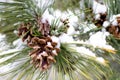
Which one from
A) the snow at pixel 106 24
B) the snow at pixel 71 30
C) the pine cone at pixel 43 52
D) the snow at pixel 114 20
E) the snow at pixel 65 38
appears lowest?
the pine cone at pixel 43 52

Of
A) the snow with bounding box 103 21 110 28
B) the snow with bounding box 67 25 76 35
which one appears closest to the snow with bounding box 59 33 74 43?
the snow with bounding box 67 25 76 35

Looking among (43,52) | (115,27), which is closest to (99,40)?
(115,27)

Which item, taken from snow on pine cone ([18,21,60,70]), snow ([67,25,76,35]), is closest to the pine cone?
snow on pine cone ([18,21,60,70])

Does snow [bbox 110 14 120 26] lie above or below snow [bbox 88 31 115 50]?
above

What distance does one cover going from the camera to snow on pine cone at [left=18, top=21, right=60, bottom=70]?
0.67m

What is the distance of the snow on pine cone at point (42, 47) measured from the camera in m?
0.67

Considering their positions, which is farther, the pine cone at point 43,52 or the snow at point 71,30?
the snow at point 71,30

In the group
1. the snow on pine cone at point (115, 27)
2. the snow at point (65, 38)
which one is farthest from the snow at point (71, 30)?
the snow on pine cone at point (115, 27)

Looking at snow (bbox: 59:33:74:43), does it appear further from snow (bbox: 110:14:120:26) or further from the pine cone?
snow (bbox: 110:14:120:26)

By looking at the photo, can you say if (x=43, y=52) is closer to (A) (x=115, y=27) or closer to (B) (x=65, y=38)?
(B) (x=65, y=38)

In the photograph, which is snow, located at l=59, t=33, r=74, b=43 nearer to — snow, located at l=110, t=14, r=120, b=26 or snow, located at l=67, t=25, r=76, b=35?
snow, located at l=67, t=25, r=76, b=35

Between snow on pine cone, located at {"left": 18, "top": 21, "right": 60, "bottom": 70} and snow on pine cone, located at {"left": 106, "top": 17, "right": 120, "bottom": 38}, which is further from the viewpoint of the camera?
snow on pine cone, located at {"left": 106, "top": 17, "right": 120, "bottom": 38}

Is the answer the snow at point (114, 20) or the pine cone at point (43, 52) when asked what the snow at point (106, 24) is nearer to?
the snow at point (114, 20)

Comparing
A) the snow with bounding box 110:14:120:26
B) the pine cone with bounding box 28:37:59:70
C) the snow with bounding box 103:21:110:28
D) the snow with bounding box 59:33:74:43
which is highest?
the snow with bounding box 110:14:120:26
